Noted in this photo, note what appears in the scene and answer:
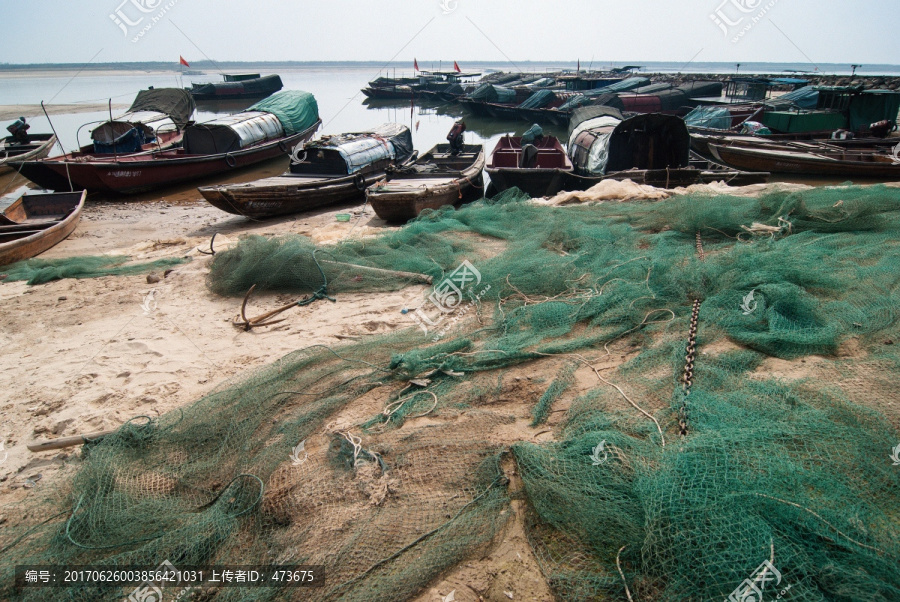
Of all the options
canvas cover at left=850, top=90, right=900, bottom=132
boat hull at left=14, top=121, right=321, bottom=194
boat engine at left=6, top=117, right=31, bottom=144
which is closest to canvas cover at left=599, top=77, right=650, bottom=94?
canvas cover at left=850, top=90, right=900, bottom=132

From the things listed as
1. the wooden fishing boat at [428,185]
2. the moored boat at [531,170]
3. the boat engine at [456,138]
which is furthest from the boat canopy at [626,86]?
the moored boat at [531,170]

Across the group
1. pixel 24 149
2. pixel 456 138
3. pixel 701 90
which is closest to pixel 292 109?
pixel 456 138

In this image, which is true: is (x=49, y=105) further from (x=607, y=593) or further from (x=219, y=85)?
(x=607, y=593)

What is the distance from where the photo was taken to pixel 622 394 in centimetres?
369

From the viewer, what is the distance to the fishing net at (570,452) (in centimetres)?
242

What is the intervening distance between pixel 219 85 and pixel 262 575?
163ft

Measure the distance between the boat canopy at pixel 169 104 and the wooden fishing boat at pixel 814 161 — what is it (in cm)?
1874

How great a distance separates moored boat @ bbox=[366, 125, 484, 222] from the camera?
35.3 ft

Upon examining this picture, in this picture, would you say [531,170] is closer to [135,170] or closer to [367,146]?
[367,146]

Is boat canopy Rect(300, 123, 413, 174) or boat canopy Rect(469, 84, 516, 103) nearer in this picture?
boat canopy Rect(300, 123, 413, 174)

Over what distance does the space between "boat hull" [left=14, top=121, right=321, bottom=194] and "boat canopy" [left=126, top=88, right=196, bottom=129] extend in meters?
2.58

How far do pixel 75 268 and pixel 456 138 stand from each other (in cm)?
1018

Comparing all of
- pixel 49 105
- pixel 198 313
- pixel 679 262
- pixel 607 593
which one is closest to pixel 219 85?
pixel 49 105

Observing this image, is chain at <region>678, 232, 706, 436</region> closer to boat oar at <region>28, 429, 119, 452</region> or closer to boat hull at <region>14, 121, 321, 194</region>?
boat oar at <region>28, 429, 119, 452</region>
